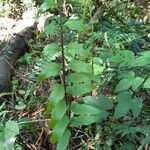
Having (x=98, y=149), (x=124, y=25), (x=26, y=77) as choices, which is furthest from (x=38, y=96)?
(x=124, y=25)

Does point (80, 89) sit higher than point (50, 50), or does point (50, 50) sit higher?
point (50, 50)

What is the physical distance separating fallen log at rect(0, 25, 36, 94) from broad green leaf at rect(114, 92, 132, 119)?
4.95 ft

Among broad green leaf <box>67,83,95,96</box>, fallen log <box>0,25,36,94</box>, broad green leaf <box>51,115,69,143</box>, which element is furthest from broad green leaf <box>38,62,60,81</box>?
fallen log <box>0,25,36,94</box>

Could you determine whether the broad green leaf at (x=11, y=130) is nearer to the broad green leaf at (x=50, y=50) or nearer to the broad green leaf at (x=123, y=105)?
the broad green leaf at (x=50, y=50)

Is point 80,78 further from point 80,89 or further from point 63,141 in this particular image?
point 63,141

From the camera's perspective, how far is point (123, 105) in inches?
79.7

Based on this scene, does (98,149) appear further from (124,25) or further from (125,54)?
(124,25)

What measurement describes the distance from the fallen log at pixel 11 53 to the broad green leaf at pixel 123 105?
1.51m

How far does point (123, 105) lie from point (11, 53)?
213cm

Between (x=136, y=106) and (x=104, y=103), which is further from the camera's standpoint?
(x=104, y=103)

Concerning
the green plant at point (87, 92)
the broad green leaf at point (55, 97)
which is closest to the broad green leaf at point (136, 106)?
the green plant at point (87, 92)

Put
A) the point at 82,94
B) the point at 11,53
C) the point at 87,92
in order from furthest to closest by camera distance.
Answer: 1. the point at 11,53
2. the point at 82,94
3. the point at 87,92

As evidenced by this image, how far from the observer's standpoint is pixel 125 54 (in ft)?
7.41

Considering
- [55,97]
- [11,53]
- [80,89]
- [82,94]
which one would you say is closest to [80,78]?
[80,89]
